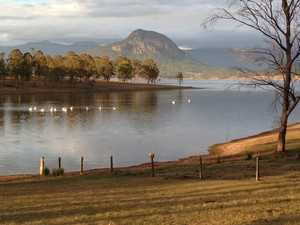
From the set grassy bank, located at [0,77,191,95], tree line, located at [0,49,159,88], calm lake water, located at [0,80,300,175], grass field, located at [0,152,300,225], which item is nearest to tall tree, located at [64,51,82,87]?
tree line, located at [0,49,159,88]

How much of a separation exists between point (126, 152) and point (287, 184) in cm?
2605

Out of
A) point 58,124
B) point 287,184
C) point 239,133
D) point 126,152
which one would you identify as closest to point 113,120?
point 58,124

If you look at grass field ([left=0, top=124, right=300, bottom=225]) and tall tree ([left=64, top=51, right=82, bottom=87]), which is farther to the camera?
tall tree ([left=64, top=51, right=82, bottom=87])

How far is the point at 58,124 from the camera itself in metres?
69.4

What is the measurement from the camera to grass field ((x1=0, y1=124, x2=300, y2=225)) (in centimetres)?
1384

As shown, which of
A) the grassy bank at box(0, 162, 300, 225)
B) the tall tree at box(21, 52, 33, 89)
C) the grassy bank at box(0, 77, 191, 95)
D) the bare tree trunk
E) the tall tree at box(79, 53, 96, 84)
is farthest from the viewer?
the tall tree at box(79, 53, 96, 84)

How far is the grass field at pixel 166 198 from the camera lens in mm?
13845

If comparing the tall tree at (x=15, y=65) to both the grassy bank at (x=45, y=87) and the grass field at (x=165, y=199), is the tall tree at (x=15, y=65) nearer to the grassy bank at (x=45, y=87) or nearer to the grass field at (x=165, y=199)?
the grassy bank at (x=45, y=87)

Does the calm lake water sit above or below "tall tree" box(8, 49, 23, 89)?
below

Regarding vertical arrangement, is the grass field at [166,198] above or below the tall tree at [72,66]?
below

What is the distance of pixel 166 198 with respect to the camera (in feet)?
57.2

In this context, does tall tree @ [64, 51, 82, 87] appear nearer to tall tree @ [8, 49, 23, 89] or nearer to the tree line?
the tree line

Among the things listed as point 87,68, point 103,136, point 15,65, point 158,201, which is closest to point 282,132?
point 158,201

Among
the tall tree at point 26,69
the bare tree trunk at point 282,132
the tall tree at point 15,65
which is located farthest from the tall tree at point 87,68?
the bare tree trunk at point 282,132
